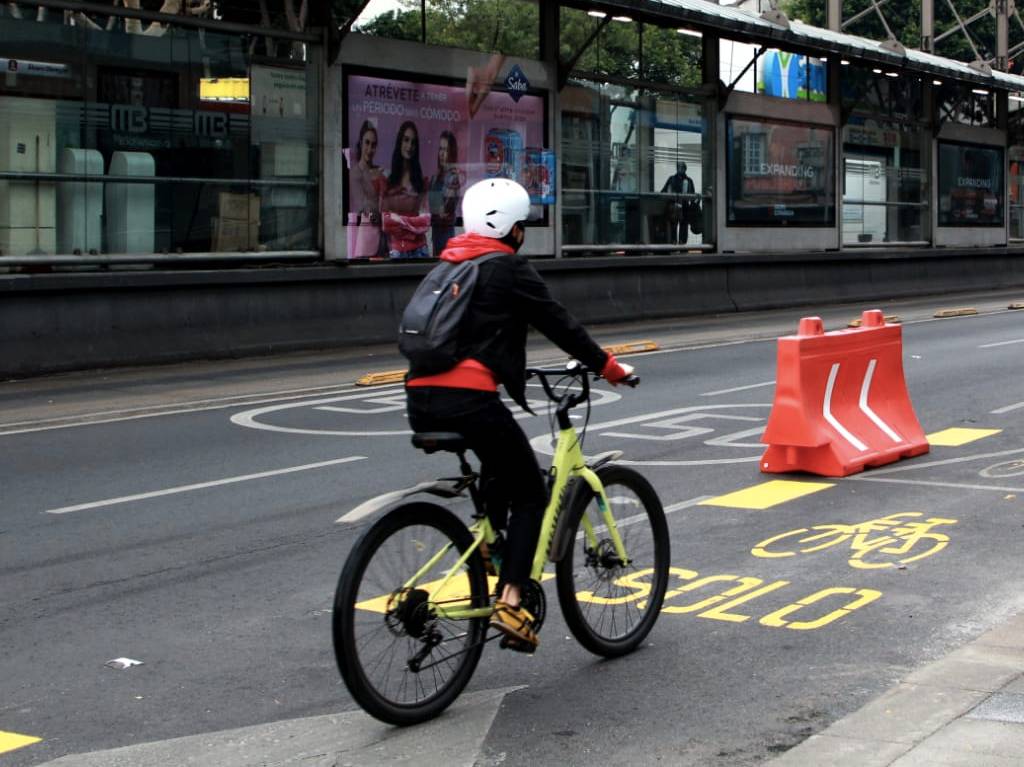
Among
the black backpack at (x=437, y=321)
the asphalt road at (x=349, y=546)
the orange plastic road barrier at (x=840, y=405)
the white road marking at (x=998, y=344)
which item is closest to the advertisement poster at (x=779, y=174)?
the white road marking at (x=998, y=344)

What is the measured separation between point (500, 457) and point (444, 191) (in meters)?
18.6

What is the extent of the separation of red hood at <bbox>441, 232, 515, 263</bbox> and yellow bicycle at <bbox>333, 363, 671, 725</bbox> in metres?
0.51

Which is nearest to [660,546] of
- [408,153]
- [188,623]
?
[188,623]

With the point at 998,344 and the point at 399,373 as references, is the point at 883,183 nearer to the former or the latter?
the point at 998,344

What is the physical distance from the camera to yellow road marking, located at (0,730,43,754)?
5.06 meters

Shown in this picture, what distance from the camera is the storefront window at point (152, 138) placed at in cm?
1817

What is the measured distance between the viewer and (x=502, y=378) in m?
5.35

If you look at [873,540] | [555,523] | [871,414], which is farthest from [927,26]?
[555,523]

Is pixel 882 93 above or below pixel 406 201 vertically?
above

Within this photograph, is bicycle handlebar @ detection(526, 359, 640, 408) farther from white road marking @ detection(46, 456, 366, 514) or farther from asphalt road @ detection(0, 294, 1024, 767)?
white road marking @ detection(46, 456, 366, 514)

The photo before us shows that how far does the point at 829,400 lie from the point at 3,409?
304 inches

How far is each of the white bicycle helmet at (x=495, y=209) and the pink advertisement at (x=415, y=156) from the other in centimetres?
1683

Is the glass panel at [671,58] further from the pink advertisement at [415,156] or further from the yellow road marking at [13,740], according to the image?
the yellow road marking at [13,740]

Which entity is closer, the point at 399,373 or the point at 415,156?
the point at 399,373
